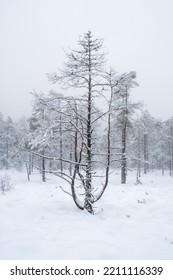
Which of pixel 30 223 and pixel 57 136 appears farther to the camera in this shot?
pixel 57 136

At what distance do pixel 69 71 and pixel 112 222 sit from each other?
708 cm

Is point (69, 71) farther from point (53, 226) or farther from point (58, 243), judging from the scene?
point (58, 243)

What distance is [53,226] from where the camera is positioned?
Result: 8953mm

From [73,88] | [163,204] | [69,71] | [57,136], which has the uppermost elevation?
[69,71]

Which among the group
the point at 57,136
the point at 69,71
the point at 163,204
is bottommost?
the point at 163,204

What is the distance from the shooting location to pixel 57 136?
39.8ft

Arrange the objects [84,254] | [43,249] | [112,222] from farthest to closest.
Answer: [112,222] → [43,249] → [84,254]

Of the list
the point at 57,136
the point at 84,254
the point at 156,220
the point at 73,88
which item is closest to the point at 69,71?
the point at 73,88

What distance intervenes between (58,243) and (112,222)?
325 centimetres

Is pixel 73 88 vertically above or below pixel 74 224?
above

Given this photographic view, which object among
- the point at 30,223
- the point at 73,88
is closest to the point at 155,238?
the point at 30,223
